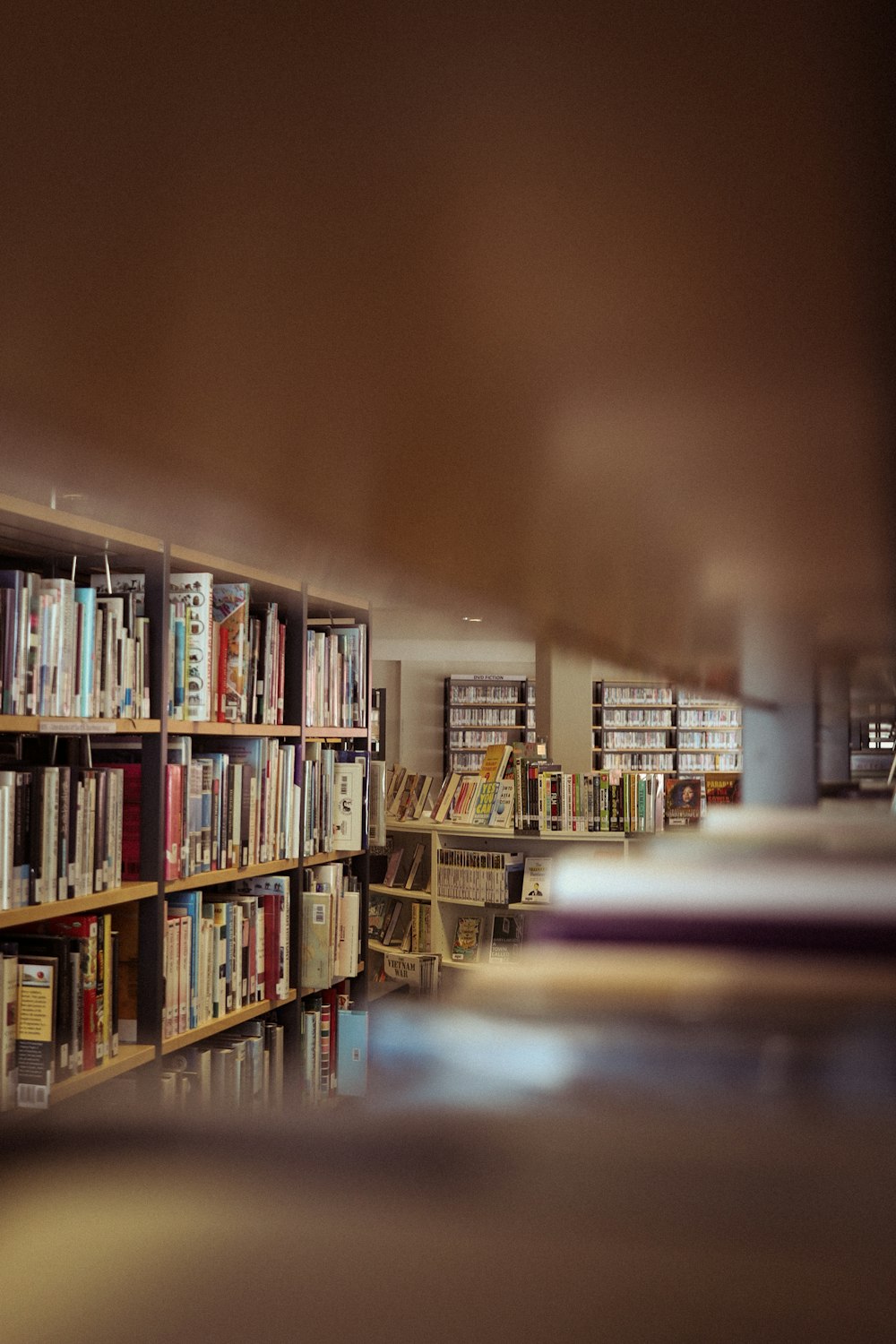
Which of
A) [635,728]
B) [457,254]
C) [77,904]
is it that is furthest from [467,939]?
[635,728]

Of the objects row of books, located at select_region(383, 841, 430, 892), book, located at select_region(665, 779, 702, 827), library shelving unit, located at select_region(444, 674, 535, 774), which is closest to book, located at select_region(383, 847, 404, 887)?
row of books, located at select_region(383, 841, 430, 892)

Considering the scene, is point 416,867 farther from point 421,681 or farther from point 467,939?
point 421,681

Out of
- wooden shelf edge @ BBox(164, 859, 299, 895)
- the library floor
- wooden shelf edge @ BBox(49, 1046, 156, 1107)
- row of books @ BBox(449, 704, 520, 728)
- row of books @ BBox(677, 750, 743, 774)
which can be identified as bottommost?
wooden shelf edge @ BBox(49, 1046, 156, 1107)

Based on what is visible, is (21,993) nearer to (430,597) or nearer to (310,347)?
(430,597)

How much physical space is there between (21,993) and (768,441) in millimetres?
2428

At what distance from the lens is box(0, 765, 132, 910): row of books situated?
2277 millimetres

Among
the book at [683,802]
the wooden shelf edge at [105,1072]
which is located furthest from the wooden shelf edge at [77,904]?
the book at [683,802]

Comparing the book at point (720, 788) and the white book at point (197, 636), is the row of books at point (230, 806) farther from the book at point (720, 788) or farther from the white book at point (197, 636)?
the book at point (720, 788)

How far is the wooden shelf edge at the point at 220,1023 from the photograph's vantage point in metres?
2.76

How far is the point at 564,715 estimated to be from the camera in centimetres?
788

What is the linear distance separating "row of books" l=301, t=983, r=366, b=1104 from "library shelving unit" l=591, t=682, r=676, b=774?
27.3ft

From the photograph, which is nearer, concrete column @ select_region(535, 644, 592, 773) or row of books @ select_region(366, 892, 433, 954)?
row of books @ select_region(366, 892, 433, 954)

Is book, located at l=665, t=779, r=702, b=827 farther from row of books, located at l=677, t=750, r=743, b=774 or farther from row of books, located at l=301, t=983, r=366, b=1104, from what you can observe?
row of books, located at l=677, t=750, r=743, b=774

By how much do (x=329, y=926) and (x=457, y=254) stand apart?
351 cm
